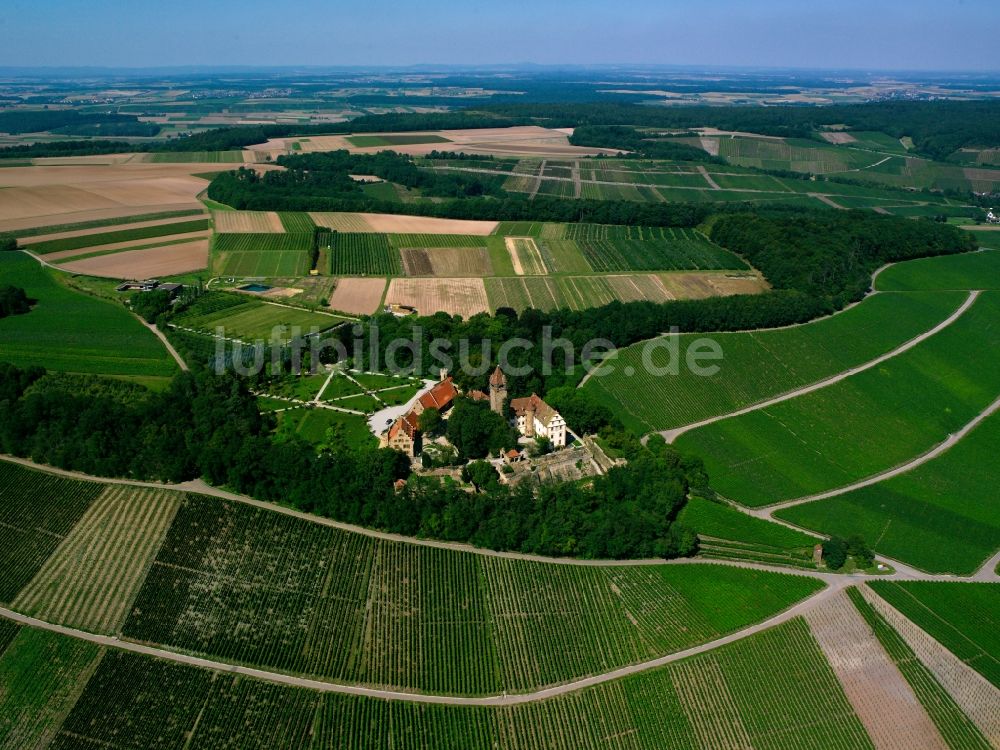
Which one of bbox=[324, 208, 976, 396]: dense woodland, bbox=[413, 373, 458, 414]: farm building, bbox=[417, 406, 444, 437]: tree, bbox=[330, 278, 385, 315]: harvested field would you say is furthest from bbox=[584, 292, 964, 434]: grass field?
bbox=[330, 278, 385, 315]: harvested field

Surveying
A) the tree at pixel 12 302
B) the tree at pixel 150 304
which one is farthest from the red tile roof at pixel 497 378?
the tree at pixel 12 302

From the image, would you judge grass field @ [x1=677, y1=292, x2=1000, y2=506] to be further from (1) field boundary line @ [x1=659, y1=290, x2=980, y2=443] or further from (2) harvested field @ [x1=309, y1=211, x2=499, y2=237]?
(2) harvested field @ [x1=309, y1=211, x2=499, y2=237]

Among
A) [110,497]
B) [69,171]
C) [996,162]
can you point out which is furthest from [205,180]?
[996,162]

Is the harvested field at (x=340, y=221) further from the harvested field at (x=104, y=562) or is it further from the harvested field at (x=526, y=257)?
the harvested field at (x=104, y=562)

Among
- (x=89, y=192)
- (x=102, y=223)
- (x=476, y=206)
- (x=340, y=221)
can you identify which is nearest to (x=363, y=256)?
(x=340, y=221)

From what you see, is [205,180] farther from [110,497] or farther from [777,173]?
[777,173]
